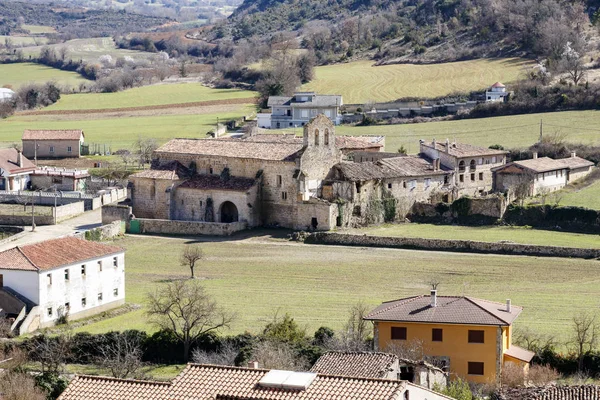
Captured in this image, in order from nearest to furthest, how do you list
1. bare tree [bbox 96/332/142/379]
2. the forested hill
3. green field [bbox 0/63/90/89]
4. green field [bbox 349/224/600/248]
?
bare tree [bbox 96/332/142/379], green field [bbox 349/224/600/248], the forested hill, green field [bbox 0/63/90/89]

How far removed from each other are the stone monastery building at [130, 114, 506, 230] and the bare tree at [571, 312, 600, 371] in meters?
23.4

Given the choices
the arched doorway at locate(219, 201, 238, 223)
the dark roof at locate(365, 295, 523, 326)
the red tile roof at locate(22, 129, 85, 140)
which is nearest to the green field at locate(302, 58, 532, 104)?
the red tile roof at locate(22, 129, 85, 140)

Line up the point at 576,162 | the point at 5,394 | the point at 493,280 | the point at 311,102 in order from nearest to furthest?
the point at 5,394, the point at 493,280, the point at 576,162, the point at 311,102

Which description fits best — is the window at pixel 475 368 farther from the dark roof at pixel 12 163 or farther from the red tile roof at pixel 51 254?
the dark roof at pixel 12 163

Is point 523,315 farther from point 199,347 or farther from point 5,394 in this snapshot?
point 5,394

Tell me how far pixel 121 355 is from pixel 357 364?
1042 centimetres

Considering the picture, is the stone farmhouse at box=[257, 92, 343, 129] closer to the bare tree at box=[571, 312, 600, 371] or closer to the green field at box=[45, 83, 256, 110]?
the green field at box=[45, 83, 256, 110]

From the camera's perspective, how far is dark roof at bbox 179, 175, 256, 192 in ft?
232

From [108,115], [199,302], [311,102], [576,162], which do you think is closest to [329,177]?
[576,162]

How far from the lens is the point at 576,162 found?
7719cm

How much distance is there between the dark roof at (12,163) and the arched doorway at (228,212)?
17.9 m

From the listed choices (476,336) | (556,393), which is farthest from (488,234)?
(556,393)

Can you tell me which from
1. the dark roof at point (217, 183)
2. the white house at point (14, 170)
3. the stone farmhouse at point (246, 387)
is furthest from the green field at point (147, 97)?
the stone farmhouse at point (246, 387)

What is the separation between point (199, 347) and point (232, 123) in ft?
207
